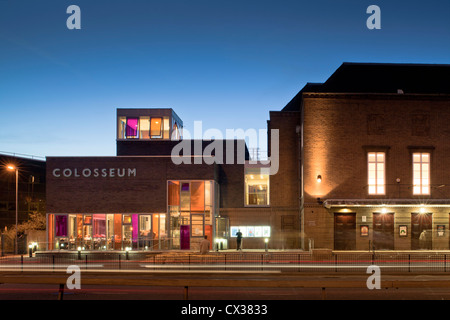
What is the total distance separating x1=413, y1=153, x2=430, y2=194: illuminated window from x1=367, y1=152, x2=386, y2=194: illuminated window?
2.41 m

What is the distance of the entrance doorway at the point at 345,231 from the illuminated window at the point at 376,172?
2653 millimetres

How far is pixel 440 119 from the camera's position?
1442 inches

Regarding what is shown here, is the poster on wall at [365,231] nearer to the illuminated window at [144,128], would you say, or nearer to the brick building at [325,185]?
the brick building at [325,185]

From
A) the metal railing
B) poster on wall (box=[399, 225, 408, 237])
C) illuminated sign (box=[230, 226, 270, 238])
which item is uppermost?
poster on wall (box=[399, 225, 408, 237])

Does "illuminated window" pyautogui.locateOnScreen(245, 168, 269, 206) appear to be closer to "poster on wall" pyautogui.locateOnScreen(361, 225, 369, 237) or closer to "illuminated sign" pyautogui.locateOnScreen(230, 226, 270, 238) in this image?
"illuminated sign" pyautogui.locateOnScreen(230, 226, 270, 238)

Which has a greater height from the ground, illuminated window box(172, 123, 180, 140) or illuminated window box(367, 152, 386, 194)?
illuminated window box(172, 123, 180, 140)

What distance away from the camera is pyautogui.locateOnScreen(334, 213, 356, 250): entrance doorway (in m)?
35.5

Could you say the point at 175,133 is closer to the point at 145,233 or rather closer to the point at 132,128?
the point at 132,128

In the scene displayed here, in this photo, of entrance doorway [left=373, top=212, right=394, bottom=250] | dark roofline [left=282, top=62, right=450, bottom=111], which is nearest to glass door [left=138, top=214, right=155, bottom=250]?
entrance doorway [left=373, top=212, right=394, bottom=250]

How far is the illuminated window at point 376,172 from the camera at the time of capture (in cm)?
3644

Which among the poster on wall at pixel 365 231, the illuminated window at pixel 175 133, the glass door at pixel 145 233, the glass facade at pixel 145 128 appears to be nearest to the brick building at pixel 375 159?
the poster on wall at pixel 365 231

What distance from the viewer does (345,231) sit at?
35.8 metres

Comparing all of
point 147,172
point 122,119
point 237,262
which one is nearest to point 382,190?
point 237,262
